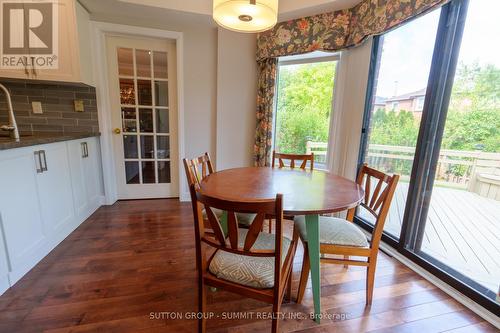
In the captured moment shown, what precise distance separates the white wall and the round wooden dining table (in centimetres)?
129

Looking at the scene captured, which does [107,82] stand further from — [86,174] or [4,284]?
[4,284]

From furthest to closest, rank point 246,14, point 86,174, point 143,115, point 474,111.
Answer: point 143,115
point 86,174
point 474,111
point 246,14

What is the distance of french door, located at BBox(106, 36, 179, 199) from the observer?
2754 millimetres

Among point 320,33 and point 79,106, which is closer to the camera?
point 320,33

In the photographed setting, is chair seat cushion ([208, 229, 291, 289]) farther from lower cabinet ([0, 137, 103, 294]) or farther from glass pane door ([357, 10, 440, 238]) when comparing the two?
glass pane door ([357, 10, 440, 238])

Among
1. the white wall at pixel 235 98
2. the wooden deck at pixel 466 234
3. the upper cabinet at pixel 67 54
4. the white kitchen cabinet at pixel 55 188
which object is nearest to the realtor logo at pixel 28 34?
the upper cabinet at pixel 67 54

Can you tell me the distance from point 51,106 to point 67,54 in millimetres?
663

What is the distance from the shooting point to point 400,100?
6.87 ft

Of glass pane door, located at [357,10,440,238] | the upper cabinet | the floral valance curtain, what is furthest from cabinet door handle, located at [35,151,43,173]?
glass pane door, located at [357,10,440,238]

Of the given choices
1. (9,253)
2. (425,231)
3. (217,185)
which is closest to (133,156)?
(9,253)

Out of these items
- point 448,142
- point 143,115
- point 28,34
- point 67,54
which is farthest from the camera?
point 143,115

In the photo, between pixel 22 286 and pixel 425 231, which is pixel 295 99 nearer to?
Result: pixel 425 231

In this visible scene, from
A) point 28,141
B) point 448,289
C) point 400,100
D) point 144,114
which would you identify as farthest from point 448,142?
point 144,114

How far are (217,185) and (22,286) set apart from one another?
1.45 metres
